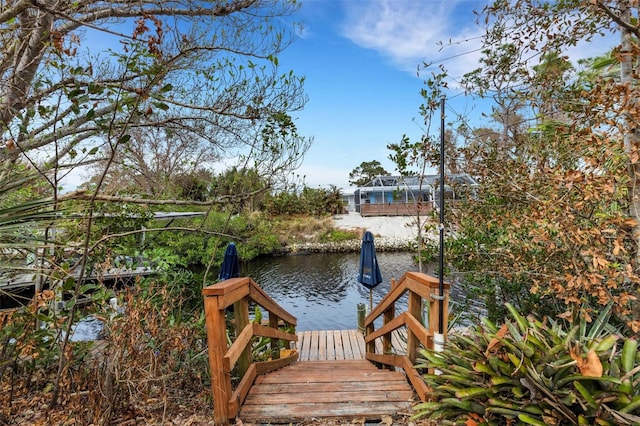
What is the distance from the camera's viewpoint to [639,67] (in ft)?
7.22

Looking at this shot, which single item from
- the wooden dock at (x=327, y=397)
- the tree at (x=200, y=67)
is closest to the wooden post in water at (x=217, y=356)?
the wooden dock at (x=327, y=397)

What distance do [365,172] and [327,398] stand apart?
32.6 meters

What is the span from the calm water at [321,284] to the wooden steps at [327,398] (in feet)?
18.1

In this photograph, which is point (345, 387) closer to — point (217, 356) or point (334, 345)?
point (217, 356)

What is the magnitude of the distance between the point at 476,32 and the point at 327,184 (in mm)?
21834

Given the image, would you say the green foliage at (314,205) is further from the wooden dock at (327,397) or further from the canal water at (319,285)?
the wooden dock at (327,397)

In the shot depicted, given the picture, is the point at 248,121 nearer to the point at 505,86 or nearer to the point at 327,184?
the point at 505,86

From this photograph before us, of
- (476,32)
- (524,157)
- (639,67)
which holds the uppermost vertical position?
(476,32)

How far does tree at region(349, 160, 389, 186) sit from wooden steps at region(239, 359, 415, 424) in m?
31.0

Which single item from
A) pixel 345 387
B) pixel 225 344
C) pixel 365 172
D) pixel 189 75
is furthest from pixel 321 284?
pixel 365 172

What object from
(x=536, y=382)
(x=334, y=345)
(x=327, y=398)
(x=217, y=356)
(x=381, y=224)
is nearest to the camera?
(x=536, y=382)

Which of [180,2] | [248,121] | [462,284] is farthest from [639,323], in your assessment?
[180,2]

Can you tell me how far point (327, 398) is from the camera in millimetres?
2211

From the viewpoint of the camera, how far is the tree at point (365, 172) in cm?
3341
